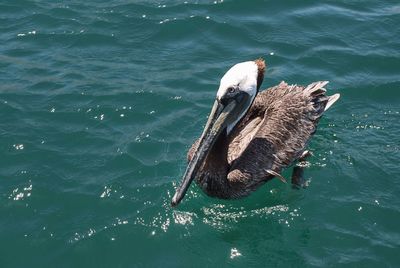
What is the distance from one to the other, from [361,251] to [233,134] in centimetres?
282

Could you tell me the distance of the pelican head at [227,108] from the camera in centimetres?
788

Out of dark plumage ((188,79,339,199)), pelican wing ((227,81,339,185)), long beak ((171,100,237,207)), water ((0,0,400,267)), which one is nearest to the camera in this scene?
water ((0,0,400,267))

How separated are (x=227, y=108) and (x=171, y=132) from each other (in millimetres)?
1645

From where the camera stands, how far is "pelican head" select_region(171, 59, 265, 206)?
310 inches

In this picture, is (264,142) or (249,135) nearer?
(264,142)

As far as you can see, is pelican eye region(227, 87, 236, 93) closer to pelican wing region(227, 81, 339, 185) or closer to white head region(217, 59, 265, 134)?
white head region(217, 59, 265, 134)

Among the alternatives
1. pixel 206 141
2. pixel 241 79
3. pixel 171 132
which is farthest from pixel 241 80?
pixel 171 132

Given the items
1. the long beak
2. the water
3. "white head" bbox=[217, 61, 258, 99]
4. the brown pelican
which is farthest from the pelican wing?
"white head" bbox=[217, 61, 258, 99]

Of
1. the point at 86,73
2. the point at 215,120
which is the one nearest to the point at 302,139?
the point at 215,120

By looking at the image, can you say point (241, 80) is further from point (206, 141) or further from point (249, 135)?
point (249, 135)

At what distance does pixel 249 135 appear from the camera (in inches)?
357

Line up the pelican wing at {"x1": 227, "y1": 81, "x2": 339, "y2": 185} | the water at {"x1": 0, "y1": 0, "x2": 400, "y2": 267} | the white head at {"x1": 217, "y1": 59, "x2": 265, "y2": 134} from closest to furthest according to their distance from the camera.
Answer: the water at {"x1": 0, "y1": 0, "x2": 400, "y2": 267} → the white head at {"x1": 217, "y1": 59, "x2": 265, "y2": 134} → the pelican wing at {"x1": 227, "y1": 81, "x2": 339, "y2": 185}

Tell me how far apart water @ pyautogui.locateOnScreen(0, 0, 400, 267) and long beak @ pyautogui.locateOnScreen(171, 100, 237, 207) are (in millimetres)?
407

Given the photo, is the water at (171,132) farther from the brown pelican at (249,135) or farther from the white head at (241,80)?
the white head at (241,80)
